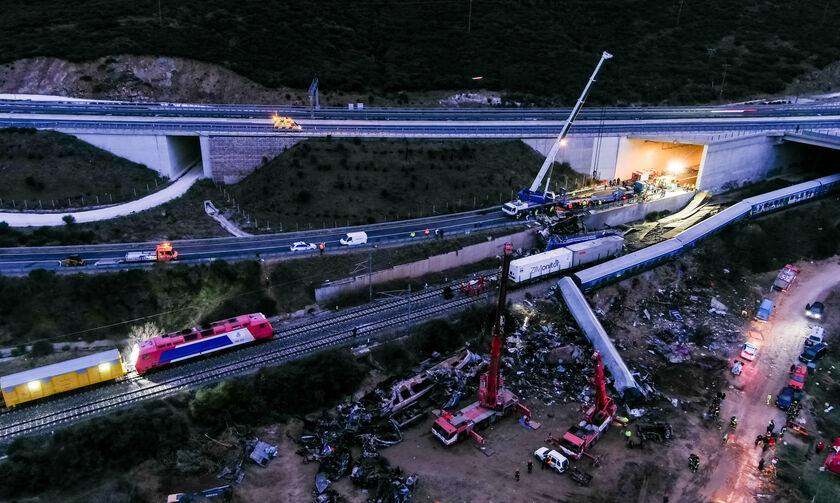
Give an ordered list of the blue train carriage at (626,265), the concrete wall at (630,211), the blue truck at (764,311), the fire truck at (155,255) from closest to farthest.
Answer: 1. the fire truck at (155,255)
2. the blue truck at (764,311)
3. the blue train carriage at (626,265)
4. the concrete wall at (630,211)

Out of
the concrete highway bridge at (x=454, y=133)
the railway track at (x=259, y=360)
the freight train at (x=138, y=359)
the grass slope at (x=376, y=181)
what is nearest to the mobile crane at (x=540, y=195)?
the grass slope at (x=376, y=181)

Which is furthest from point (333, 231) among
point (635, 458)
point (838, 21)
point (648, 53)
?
point (838, 21)

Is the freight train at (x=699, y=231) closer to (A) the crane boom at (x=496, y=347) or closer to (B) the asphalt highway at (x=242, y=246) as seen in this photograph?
(B) the asphalt highway at (x=242, y=246)

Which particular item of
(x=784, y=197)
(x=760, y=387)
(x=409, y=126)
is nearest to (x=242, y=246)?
(x=409, y=126)

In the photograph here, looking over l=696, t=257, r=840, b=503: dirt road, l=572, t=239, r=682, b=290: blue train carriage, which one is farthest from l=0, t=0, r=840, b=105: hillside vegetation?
l=696, t=257, r=840, b=503: dirt road

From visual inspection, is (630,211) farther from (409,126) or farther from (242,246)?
(242,246)

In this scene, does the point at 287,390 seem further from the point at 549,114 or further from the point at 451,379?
the point at 549,114

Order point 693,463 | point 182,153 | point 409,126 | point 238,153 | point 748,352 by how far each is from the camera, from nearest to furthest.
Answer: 1. point 693,463
2. point 748,352
3. point 238,153
4. point 182,153
5. point 409,126
